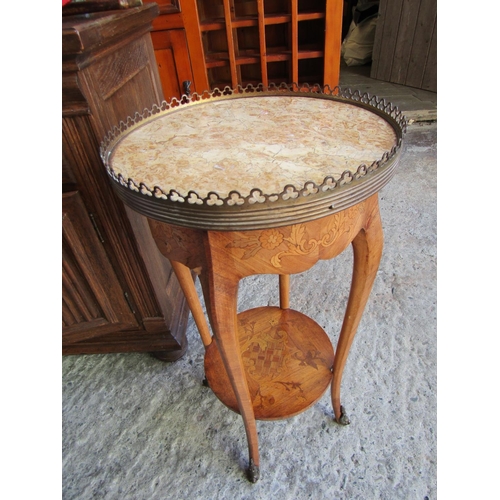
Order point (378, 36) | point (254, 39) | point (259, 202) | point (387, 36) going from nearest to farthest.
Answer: point (259, 202), point (254, 39), point (387, 36), point (378, 36)

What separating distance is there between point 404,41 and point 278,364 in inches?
149

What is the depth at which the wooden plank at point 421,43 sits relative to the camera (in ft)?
10.8

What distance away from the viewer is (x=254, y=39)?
217cm

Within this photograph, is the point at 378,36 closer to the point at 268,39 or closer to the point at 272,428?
the point at 268,39

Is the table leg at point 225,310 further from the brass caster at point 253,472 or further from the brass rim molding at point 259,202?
the brass caster at point 253,472

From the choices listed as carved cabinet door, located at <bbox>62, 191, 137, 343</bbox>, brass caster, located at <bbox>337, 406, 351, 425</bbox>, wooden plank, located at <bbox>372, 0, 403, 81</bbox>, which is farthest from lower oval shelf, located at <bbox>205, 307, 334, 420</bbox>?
wooden plank, located at <bbox>372, 0, 403, 81</bbox>

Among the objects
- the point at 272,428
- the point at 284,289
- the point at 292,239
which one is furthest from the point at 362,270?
the point at 272,428

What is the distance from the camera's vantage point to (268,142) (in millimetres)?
805

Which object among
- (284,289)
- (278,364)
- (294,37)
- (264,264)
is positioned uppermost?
(294,37)

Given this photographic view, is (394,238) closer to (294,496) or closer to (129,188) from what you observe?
(294,496)

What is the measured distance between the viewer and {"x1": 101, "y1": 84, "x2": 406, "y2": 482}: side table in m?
0.59

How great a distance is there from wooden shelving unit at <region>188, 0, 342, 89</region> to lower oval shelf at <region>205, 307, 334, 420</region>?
1.30 m

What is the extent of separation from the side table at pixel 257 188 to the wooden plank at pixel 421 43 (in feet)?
10.6

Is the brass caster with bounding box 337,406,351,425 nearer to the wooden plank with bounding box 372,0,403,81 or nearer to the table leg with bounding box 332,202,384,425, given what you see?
the table leg with bounding box 332,202,384,425
